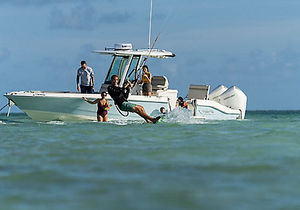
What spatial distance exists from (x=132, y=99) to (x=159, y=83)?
2360mm

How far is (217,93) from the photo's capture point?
22.2m

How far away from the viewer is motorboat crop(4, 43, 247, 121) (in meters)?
16.8

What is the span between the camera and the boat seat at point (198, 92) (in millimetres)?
20938

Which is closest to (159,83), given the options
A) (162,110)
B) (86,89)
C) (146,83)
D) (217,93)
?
(146,83)

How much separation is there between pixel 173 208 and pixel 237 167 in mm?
2258

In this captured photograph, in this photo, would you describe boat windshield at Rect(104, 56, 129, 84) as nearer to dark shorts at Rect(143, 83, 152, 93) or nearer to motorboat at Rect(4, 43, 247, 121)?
motorboat at Rect(4, 43, 247, 121)

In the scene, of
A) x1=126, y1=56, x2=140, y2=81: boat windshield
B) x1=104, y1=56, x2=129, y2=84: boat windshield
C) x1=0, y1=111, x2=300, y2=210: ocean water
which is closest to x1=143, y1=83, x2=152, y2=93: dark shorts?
x1=126, y1=56, x2=140, y2=81: boat windshield

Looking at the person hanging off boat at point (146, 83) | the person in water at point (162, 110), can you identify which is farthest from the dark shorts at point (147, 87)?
the person in water at point (162, 110)

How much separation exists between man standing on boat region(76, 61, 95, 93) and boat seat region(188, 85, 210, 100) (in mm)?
4853

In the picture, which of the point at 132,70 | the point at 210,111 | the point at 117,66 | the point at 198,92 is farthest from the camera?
the point at 198,92

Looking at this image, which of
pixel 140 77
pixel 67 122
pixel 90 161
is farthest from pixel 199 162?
pixel 140 77

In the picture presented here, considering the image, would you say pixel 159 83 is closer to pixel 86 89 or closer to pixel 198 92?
pixel 198 92

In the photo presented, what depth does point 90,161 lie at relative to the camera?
7.52 metres

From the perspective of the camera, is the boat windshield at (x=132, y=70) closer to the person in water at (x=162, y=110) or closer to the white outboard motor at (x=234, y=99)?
the person in water at (x=162, y=110)
